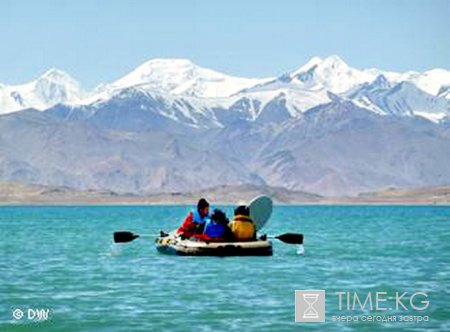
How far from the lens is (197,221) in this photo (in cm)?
5688

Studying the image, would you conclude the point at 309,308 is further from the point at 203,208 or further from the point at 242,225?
the point at 203,208

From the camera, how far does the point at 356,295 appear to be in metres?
42.6

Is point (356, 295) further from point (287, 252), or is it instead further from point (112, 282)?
point (287, 252)

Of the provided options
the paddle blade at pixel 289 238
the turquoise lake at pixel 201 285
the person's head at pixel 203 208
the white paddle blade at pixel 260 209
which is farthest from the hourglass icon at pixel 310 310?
the white paddle blade at pixel 260 209

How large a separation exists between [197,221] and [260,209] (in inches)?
443

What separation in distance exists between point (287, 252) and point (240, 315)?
96.2ft

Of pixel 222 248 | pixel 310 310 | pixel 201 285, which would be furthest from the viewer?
pixel 222 248

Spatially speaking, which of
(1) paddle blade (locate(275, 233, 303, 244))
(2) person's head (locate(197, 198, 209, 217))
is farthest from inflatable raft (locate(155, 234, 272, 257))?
(1) paddle blade (locate(275, 233, 303, 244))

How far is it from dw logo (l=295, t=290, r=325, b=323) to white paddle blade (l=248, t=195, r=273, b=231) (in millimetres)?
26966

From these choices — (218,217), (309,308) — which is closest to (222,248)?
(218,217)

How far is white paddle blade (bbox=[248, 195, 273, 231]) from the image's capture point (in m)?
67.2

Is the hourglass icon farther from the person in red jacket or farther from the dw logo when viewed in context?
the person in red jacket

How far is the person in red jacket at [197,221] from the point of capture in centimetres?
5622

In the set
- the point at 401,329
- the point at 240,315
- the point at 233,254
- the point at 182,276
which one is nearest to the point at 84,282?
the point at 182,276
